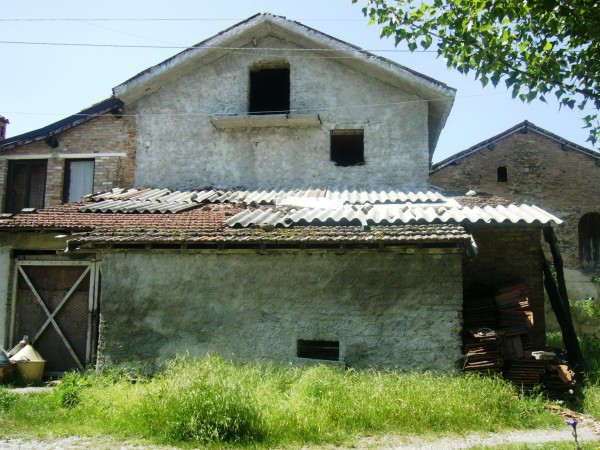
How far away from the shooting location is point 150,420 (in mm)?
6895

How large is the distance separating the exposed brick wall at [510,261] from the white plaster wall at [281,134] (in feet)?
10.4

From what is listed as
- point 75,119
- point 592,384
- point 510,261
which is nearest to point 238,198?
point 75,119

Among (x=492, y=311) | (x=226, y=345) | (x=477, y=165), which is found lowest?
(x=226, y=345)

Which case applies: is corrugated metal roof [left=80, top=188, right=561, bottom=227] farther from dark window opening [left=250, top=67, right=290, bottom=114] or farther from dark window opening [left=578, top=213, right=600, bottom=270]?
dark window opening [left=578, top=213, right=600, bottom=270]

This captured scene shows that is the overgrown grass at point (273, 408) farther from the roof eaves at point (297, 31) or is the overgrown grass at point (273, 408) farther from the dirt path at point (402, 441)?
the roof eaves at point (297, 31)

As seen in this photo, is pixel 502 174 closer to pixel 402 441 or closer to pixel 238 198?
pixel 238 198

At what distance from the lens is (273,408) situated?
6988mm

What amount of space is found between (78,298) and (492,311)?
7820 millimetres

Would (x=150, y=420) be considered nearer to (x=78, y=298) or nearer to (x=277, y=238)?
(x=277, y=238)

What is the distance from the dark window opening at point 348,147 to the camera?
1381 cm

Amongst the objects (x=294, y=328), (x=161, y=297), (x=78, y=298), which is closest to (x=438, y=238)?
(x=294, y=328)

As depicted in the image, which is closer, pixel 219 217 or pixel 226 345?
pixel 226 345

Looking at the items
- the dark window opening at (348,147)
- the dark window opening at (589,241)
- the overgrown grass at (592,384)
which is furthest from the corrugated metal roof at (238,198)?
the dark window opening at (589,241)

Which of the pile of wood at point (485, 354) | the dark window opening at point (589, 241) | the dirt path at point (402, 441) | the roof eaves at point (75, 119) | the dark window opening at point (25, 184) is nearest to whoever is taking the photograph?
the dirt path at point (402, 441)
